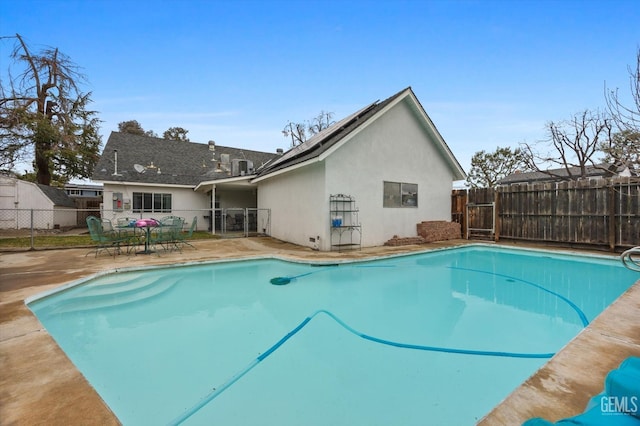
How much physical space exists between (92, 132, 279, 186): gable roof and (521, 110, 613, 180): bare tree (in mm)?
22430

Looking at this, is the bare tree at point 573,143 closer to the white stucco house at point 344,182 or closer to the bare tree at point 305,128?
the white stucco house at point 344,182

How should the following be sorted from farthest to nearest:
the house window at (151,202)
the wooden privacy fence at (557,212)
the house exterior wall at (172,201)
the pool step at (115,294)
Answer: the house window at (151,202), the house exterior wall at (172,201), the wooden privacy fence at (557,212), the pool step at (115,294)

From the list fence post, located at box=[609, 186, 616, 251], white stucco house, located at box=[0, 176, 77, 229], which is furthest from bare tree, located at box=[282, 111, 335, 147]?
fence post, located at box=[609, 186, 616, 251]

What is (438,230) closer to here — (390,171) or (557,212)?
(390,171)

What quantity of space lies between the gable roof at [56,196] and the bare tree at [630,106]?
2390 centimetres

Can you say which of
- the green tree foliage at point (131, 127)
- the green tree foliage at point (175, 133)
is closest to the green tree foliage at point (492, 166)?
the green tree foliage at point (175, 133)

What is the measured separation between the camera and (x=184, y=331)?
3.87 m

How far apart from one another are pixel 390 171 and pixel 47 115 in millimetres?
24439

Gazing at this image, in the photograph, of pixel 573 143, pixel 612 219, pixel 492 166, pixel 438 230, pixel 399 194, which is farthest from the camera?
pixel 492 166

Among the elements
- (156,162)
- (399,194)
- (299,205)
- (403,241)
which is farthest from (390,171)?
(156,162)

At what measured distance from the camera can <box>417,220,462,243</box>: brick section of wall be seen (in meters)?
12.0

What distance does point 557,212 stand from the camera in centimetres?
1066

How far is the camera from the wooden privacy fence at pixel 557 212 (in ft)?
30.1

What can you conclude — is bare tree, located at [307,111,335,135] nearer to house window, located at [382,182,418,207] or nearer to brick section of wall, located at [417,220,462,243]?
house window, located at [382,182,418,207]
